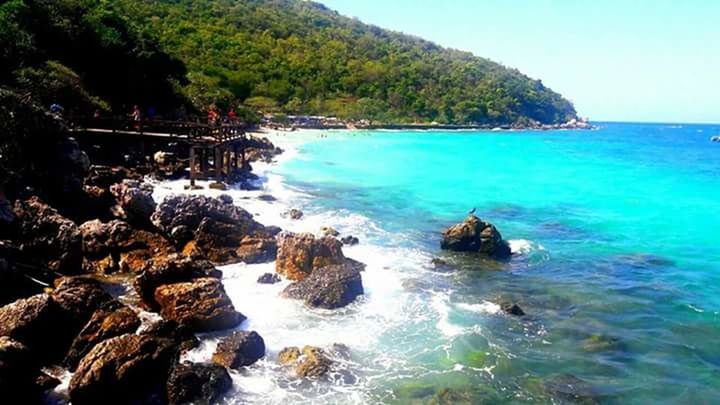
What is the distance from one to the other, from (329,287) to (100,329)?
7505 millimetres

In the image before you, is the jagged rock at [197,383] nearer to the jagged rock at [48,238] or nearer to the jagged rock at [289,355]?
the jagged rock at [289,355]

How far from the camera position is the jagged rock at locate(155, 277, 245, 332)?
16562 millimetres

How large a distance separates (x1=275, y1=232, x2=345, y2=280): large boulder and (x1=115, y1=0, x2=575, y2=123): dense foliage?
180 ft

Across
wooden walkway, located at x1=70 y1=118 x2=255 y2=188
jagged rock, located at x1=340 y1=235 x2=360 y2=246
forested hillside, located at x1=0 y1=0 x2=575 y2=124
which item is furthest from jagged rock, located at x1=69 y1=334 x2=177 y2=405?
forested hillside, located at x1=0 y1=0 x2=575 y2=124

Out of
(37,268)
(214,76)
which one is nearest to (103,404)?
(37,268)

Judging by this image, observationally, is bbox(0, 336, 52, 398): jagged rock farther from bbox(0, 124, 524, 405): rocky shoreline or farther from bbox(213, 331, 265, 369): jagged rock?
bbox(213, 331, 265, 369): jagged rock

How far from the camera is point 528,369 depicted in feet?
51.8

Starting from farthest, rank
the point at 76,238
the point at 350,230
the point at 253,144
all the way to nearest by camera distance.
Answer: the point at 253,144, the point at 350,230, the point at 76,238

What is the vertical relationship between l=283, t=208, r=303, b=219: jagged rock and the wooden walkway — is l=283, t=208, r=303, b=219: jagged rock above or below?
below

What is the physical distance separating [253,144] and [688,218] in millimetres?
41758

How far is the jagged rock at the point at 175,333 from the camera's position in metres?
14.7

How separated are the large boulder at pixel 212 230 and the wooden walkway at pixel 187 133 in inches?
402

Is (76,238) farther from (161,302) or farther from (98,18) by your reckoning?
(98,18)

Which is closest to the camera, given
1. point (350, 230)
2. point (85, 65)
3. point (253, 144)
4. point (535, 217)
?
point (350, 230)
